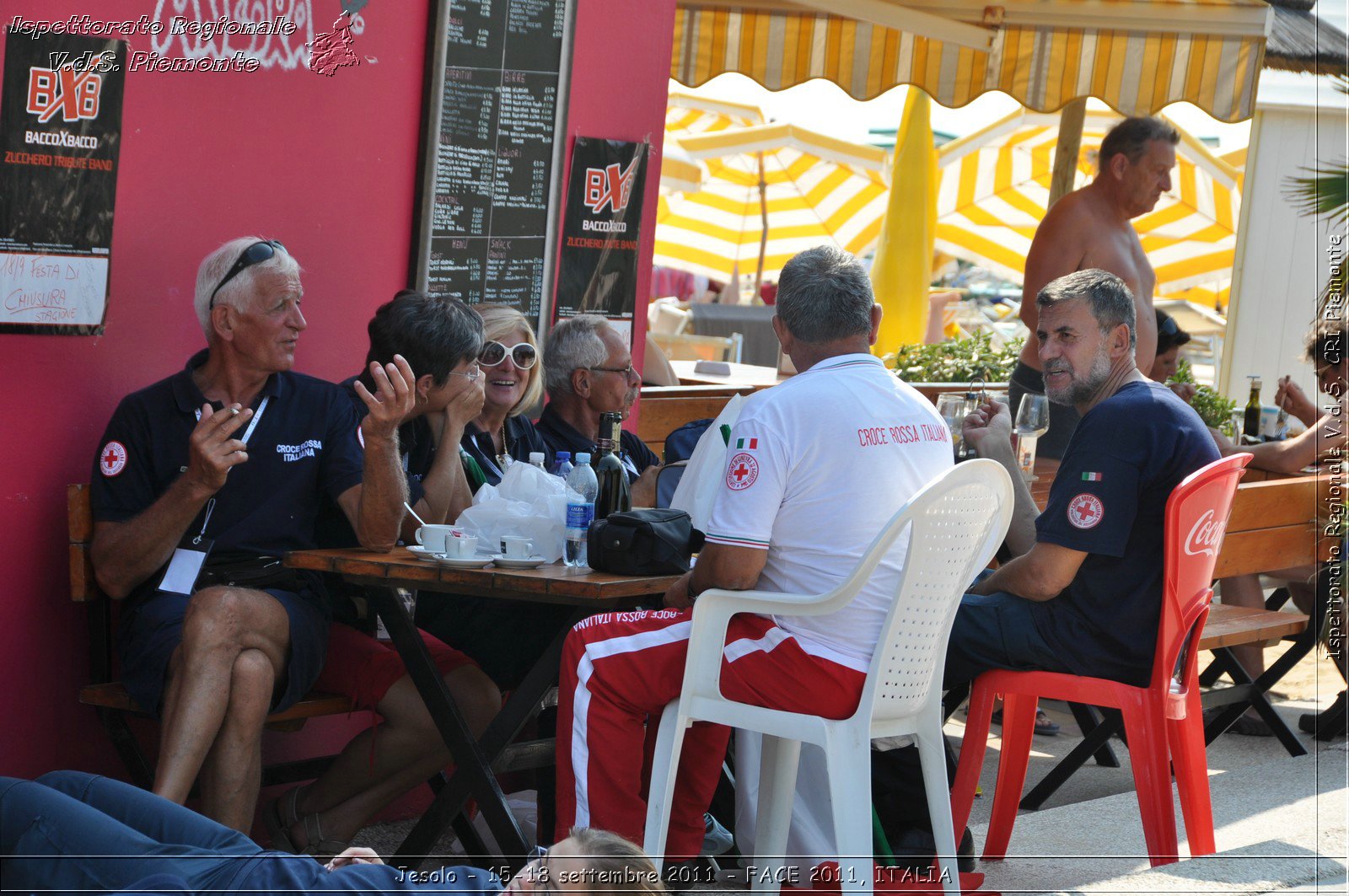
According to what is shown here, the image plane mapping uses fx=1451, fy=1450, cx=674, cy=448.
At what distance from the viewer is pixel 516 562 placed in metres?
3.36

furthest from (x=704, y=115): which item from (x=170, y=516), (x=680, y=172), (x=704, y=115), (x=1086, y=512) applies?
(x=170, y=516)

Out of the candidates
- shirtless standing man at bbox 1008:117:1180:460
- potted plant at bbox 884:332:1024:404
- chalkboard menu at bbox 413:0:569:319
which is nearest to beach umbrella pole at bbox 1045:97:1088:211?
potted plant at bbox 884:332:1024:404

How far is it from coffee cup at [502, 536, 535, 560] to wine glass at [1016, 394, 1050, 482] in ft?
6.49

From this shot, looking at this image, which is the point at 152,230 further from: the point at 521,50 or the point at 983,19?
the point at 983,19

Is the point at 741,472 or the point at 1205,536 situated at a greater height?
the point at 741,472

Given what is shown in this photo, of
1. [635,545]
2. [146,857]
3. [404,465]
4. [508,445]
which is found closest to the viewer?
[146,857]

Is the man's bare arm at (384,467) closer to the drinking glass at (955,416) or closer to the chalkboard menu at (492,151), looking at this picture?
the chalkboard menu at (492,151)

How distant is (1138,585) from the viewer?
147 inches

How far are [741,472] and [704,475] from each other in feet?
1.25

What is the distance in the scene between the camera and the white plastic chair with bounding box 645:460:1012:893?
10.3ft

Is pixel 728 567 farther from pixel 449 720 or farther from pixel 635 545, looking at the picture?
pixel 449 720

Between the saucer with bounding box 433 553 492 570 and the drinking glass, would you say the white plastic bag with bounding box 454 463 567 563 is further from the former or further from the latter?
the drinking glass

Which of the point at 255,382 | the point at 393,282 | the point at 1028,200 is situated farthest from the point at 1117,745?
the point at 1028,200

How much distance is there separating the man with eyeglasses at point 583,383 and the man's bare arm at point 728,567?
115 centimetres
